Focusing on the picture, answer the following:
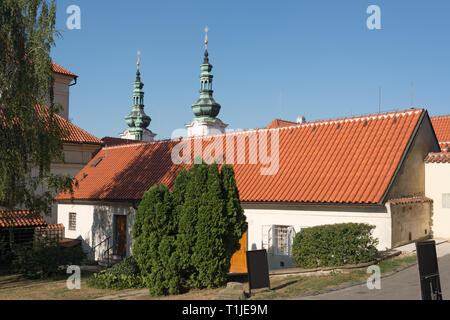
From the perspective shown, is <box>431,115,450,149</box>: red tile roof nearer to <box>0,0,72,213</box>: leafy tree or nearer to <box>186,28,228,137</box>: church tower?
<box>0,0,72,213</box>: leafy tree

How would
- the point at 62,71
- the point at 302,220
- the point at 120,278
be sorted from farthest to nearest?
the point at 62,71 → the point at 302,220 → the point at 120,278

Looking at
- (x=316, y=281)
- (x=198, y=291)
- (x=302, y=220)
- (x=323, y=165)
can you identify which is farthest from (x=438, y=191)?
(x=198, y=291)

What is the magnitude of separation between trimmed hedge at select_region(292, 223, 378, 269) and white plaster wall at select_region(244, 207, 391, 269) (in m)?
1.57

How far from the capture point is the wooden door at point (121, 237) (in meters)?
24.5

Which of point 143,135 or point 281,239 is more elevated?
point 143,135

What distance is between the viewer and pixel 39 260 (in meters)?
21.2

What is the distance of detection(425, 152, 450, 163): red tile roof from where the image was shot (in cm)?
1941

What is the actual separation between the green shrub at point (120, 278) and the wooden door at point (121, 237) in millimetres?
6486

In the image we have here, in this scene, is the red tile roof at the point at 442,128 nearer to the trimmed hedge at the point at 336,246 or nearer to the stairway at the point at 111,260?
the trimmed hedge at the point at 336,246

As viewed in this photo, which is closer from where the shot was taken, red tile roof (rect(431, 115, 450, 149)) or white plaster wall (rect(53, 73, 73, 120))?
red tile roof (rect(431, 115, 450, 149))

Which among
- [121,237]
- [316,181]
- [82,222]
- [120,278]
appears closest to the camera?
[120,278]

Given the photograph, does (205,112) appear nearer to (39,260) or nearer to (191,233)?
(39,260)

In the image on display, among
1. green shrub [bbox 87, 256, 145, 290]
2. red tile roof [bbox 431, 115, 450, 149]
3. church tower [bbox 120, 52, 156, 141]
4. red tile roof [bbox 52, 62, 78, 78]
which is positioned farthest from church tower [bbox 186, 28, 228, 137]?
green shrub [bbox 87, 256, 145, 290]

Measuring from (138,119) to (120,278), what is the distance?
63620mm
